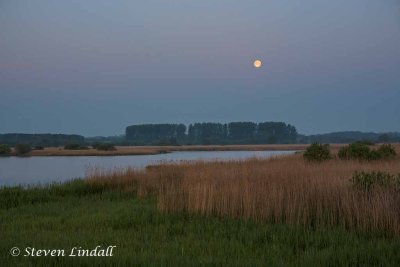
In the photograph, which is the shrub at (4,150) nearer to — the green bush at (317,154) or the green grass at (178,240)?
the green bush at (317,154)

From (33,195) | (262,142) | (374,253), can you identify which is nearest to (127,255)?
(374,253)

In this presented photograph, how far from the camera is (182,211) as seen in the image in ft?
32.9

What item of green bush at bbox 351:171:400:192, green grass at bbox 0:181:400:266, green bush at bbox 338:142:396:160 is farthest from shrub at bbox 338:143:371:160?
green grass at bbox 0:181:400:266

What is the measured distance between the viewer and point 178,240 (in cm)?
738

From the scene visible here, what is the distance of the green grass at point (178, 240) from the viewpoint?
236 inches

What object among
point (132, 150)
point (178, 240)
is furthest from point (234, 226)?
point (132, 150)

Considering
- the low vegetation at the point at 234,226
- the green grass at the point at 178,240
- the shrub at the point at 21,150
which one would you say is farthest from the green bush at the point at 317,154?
the shrub at the point at 21,150

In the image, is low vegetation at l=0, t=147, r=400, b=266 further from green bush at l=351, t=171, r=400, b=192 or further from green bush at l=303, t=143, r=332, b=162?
green bush at l=303, t=143, r=332, b=162

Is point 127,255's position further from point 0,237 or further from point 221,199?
point 221,199

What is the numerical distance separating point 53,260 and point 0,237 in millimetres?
2094

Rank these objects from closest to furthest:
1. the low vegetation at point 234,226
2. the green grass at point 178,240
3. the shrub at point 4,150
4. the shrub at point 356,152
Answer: the green grass at point 178,240 → the low vegetation at point 234,226 → the shrub at point 356,152 → the shrub at point 4,150

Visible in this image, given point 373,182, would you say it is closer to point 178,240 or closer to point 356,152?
point 178,240

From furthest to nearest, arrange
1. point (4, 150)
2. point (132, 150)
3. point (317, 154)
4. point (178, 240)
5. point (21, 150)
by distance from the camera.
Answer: point (132, 150) → point (21, 150) → point (4, 150) → point (317, 154) → point (178, 240)

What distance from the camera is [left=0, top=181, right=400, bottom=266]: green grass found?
19.6 ft
